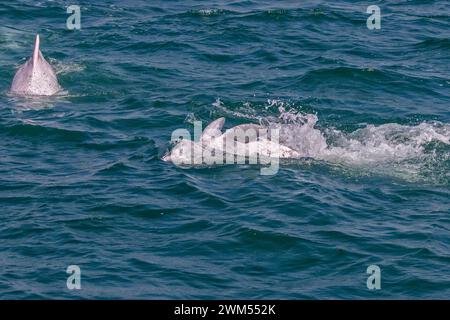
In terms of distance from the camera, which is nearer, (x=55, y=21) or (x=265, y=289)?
(x=265, y=289)

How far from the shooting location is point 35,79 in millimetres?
27766

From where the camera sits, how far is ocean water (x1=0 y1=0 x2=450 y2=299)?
1877 cm

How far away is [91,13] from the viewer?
3503 centimetres

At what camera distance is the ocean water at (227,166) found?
18.8m

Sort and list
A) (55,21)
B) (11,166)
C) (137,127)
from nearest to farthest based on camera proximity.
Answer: (11,166), (137,127), (55,21)

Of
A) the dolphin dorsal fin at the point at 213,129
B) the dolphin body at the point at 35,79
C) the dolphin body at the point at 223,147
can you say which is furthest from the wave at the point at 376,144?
the dolphin body at the point at 35,79

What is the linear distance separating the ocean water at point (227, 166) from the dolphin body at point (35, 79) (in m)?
0.44

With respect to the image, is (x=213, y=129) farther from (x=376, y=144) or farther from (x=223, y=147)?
(x=376, y=144)

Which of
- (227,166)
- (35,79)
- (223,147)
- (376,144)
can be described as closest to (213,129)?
(223,147)

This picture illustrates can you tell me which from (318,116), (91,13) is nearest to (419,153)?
(318,116)

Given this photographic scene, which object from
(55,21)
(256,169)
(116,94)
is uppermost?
(55,21)

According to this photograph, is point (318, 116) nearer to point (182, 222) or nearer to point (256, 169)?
point (256, 169)
